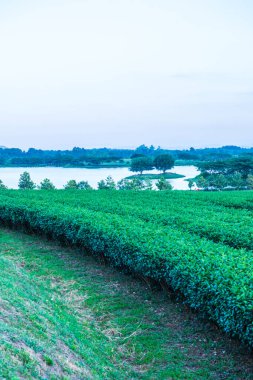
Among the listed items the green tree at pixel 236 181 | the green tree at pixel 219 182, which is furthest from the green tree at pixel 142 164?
the green tree at pixel 219 182

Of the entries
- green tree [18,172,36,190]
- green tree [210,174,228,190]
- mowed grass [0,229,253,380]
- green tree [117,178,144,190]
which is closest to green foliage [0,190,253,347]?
mowed grass [0,229,253,380]

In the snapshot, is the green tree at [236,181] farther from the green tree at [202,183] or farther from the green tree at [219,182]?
the green tree at [202,183]

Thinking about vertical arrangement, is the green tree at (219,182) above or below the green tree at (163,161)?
below

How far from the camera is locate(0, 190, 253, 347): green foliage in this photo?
5.96 meters

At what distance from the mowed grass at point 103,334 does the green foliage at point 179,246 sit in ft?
1.82

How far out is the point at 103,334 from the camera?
7098mm

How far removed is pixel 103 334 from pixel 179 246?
252 cm

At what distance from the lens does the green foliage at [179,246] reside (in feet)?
19.5

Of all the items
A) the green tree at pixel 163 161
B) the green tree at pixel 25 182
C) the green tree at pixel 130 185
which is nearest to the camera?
the green tree at pixel 130 185

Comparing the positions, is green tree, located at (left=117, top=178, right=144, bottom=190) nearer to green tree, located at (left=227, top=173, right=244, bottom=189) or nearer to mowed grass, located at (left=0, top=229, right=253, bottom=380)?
green tree, located at (left=227, top=173, right=244, bottom=189)

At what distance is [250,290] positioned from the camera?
570 centimetres

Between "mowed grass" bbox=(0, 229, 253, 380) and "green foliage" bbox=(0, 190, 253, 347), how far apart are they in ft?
1.82

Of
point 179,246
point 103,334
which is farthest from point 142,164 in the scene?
point 103,334

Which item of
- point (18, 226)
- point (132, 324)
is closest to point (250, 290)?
point (132, 324)
